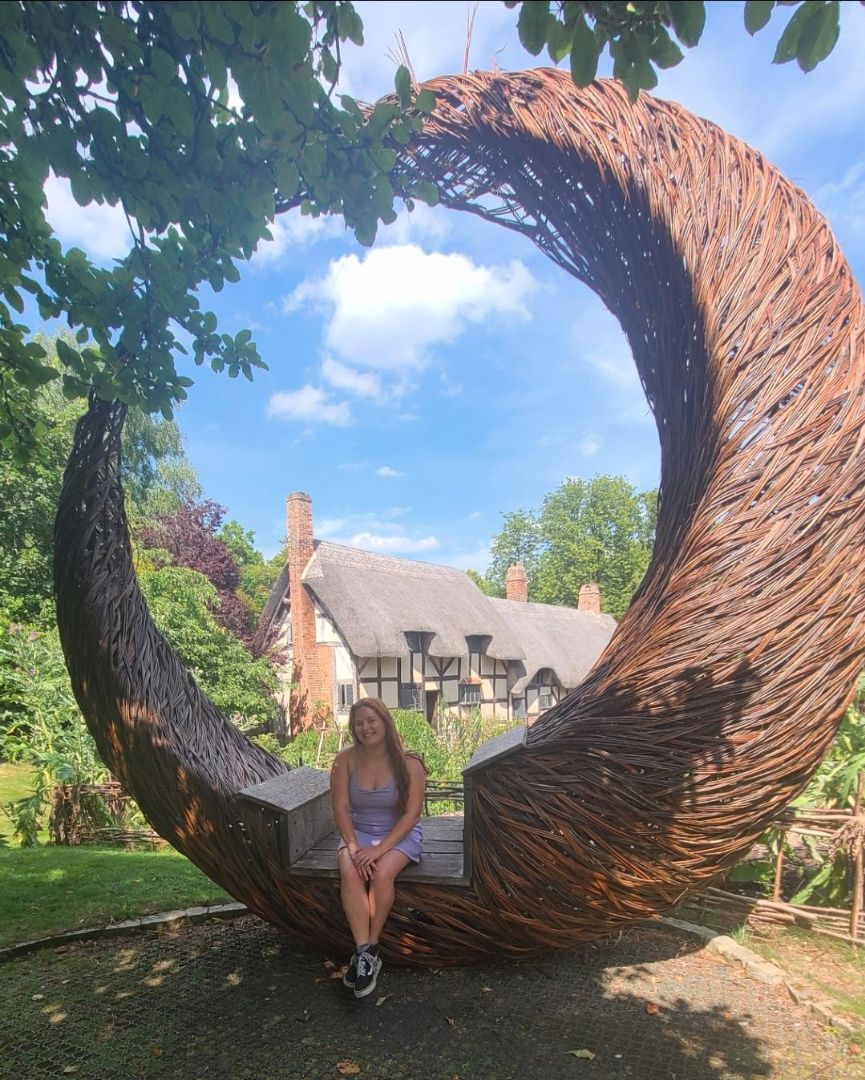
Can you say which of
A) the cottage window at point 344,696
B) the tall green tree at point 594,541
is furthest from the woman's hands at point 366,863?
the tall green tree at point 594,541

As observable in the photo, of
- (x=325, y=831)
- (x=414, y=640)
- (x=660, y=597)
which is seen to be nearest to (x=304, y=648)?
(x=414, y=640)

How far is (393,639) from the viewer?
17.3 meters

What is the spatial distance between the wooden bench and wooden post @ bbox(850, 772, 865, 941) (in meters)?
1.89

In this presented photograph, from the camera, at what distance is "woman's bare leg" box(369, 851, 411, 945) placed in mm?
2799

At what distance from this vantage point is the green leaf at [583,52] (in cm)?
132

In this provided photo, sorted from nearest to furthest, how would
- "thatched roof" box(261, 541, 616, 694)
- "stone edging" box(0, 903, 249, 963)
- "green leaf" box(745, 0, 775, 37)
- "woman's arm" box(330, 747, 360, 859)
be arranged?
"green leaf" box(745, 0, 775, 37) → "woman's arm" box(330, 747, 360, 859) → "stone edging" box(0, 903, 249, 963) → "thatched roof" box(261, 541, 616, 694)

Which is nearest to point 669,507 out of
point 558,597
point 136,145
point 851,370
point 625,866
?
point 851,370

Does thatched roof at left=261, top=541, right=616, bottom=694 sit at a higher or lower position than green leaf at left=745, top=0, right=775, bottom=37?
higher

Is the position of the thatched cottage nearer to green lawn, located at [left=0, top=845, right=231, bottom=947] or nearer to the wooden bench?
green lawn, located at [left=0, top=845, right=231, bottom=947]

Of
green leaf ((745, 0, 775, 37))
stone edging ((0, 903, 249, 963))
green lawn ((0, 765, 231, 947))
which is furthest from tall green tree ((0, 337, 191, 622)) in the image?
green leaf ((745, 0, 775, 37))

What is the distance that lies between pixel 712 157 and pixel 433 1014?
3.72 metres

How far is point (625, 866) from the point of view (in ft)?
8.46

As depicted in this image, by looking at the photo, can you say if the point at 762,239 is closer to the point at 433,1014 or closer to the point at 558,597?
the point at 433,1014

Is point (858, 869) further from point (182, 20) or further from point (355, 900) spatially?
point (182, 20)
